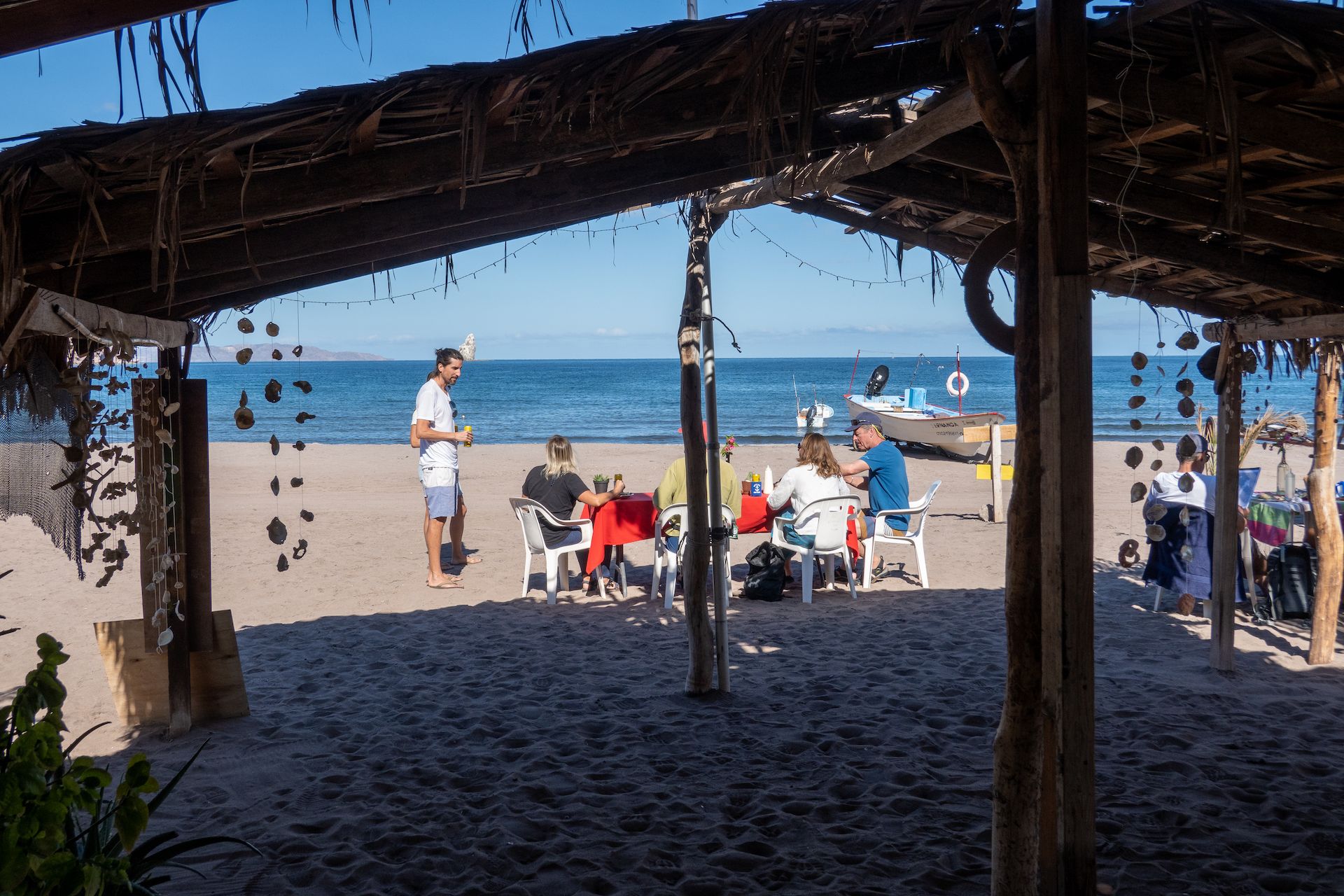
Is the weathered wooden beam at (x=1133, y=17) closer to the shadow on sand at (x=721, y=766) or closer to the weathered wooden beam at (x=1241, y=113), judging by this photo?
the weathered wooden beam at (x=1241, y=113)

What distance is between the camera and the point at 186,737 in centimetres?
396

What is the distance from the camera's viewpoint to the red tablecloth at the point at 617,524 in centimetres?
659

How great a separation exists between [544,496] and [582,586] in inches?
→ 35.4

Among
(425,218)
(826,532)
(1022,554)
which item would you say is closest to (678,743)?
(1022,554)

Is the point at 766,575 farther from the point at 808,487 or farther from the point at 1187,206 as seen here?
the point at 1187,206

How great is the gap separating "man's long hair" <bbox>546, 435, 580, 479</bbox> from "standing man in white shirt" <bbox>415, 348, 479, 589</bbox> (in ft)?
2.19

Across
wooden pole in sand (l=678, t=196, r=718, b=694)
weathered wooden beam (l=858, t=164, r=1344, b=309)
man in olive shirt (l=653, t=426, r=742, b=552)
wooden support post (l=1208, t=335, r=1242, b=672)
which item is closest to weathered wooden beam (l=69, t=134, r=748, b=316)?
weathered wooden beam (l=858, t=164, r=1344, b=309)

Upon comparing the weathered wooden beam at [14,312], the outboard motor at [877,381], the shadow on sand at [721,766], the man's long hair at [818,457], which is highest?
the outboard motor at [877,381]

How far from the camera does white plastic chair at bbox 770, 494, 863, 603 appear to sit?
6.42m

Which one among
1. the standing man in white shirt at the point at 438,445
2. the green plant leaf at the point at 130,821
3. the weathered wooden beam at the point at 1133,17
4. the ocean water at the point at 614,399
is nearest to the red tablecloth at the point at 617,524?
the standing man in white shirt at the point at 438,445

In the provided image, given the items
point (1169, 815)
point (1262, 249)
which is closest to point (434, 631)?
point (1169, 815)

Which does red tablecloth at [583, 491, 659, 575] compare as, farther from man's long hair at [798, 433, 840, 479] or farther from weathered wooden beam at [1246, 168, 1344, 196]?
weathered wooden beam at [1246, 168, 1344, 196]

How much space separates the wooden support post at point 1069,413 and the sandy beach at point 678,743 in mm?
812

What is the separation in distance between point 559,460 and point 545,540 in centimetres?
58
